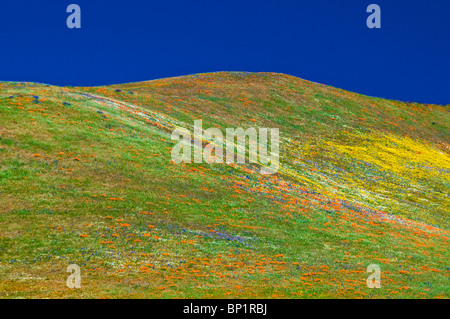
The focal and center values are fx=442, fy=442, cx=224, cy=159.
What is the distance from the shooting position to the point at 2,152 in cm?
4528

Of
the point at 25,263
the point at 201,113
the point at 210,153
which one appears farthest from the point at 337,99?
the point at 25,263

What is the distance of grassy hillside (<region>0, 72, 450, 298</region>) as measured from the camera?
29344mm

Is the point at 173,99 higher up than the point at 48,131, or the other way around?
the point at 173,99

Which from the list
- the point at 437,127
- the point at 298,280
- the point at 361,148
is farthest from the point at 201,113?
the point at 437,127

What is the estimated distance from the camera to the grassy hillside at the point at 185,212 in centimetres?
2934

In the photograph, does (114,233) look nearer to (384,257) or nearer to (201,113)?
(384,257)

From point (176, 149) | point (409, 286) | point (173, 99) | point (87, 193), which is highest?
point (173, 99)

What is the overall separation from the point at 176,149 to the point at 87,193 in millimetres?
18467

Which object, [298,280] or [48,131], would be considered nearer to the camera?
[298,280]

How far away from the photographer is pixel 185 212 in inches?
1615

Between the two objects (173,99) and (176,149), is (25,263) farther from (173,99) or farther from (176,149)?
(173,99)

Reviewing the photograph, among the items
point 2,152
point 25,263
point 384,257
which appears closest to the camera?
point 25,263

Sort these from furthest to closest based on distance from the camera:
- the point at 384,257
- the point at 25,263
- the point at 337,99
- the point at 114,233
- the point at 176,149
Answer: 1. the point at 337,99
2. the point at 176,149
3. the point at 384,257
4. the point at 114,233
5. the point at 25,263

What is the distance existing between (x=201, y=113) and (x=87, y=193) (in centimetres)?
4666
